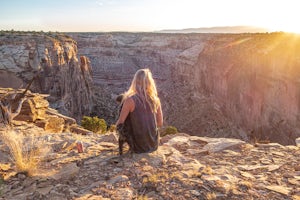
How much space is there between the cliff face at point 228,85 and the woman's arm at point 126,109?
31.8 feet

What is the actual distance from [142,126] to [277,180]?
94.8 inches

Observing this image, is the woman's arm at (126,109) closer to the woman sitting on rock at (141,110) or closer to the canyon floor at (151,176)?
the woman sitting on rock at (141,110)

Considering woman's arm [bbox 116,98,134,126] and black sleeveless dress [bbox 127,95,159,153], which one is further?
black sleeveless dress [bbox 127,95,159,153]

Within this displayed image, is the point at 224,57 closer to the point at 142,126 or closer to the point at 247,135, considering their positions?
the point at 247,135

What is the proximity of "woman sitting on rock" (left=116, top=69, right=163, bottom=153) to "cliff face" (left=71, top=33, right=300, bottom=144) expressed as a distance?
929 centimetres

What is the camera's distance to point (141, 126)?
564 centimetres

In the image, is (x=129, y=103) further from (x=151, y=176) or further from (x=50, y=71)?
(x=50, y=71)

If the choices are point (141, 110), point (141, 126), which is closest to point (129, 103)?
point (141, 110)

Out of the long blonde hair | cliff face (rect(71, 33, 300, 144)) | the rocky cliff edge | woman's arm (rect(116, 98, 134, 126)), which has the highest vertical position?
the long blonde hair

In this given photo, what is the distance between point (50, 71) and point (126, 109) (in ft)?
113

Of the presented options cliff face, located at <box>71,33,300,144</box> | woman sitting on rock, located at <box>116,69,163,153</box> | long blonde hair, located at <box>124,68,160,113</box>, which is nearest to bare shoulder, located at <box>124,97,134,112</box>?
woman sitting on rock, located at <box>116,69,163,153</box>

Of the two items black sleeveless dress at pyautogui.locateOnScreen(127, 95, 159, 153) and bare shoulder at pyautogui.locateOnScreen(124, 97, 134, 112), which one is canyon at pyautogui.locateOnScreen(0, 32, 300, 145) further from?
bare shoulder at pyautogui.locateOnScreen(124, 97, 134, 112)

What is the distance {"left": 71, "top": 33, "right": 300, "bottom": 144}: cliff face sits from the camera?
95.0 feet

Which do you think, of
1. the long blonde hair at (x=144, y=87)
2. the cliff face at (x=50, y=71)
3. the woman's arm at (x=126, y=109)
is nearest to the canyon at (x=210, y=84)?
the cliff face at (x=50, y=71)
